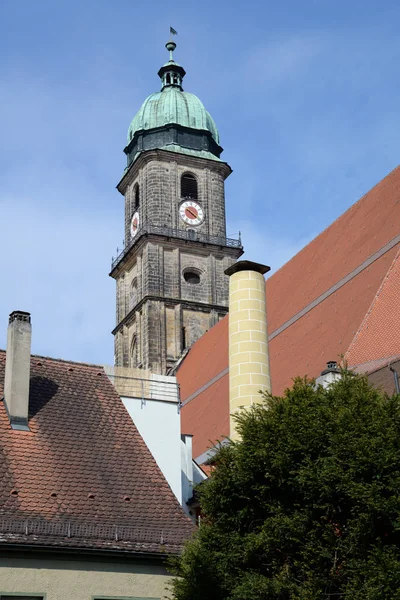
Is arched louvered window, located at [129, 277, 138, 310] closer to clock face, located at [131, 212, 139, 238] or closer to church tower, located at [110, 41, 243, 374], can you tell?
church tower, located at [110, 41, 243, 374]

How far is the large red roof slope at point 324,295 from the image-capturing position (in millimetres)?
28016

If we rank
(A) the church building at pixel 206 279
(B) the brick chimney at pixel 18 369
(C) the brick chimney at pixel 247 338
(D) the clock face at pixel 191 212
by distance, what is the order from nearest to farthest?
(B) the brick chimney at pixel 18 369 → (C) the brick chimney at pixel 247 338 → (A) the church building at pixel 206 279 → (D) the clock face at pixel 191 212

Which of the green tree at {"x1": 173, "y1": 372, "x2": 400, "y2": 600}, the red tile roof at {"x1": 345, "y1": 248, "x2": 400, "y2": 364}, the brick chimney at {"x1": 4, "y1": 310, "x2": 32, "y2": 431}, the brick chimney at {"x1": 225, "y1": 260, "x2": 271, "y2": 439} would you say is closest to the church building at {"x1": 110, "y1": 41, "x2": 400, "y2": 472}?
the red tile roof at {"x1": 345, "y1": 248, "x2": 400, "y2": 364}

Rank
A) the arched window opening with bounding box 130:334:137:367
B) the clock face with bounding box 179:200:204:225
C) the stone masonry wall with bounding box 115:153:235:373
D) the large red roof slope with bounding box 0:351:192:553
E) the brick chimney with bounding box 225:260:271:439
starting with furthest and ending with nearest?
1. the clock face with bounding box 179:200:204:225
2. the arched window opening with bounding box 130:334:137:367
3. the stone masonry wall with bounding box 115:153:235:373
4. the brick chimney with bounding box 225:260:271:439
5. the large red roof slope with bounding box 0:351:192:553

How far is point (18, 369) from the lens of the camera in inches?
708

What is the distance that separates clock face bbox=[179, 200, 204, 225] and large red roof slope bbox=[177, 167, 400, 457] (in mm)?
Result: 13527

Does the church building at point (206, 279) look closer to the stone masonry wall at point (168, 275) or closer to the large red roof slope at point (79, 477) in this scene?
the stone masonry wall at point (168, 275)

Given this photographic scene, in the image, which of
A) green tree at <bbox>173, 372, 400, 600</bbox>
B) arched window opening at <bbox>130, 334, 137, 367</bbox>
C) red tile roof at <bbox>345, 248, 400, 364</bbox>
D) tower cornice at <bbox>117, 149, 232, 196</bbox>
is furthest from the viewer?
tower cornice at <bbox>117, 149, 232, 196</bbox>

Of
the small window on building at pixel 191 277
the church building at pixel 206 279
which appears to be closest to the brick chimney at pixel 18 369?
the church building at pixel 206 279

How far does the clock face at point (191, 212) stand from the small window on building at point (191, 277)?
2826 mm

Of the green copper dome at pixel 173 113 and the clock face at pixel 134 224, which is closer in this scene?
the clock face at pixel 134 224

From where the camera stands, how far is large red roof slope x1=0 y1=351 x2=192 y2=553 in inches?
628

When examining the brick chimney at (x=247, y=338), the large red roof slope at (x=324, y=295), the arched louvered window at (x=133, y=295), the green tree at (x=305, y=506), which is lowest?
the green tree at (x=305, y=506)

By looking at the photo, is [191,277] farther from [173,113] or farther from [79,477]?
[79,477]
